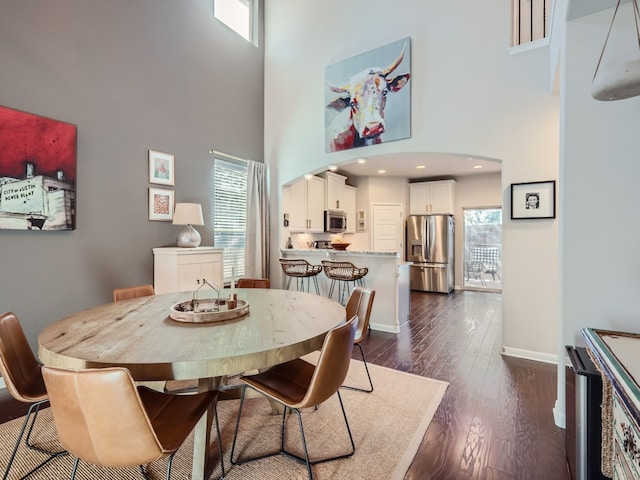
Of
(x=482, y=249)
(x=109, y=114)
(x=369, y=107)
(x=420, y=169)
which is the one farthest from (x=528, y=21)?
(x=482, y=249)

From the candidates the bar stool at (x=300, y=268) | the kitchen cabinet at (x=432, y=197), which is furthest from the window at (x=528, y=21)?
the kitchen cabinet at (x=432, y=197)

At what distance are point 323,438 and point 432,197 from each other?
6125 millimetres

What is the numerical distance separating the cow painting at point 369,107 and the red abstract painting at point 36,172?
10.1 feet

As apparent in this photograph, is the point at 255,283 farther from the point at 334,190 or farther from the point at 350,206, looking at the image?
the point at 350,206

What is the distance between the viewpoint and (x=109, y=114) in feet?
10.8

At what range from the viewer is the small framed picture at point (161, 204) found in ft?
12.0

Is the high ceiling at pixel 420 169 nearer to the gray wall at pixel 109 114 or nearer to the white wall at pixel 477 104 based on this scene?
the white wall at pixel 477 104

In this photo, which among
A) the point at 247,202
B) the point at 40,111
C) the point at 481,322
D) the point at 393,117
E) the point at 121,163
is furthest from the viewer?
the point at 247,202

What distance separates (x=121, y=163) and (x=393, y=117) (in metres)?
3.25

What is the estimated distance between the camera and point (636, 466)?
94cm

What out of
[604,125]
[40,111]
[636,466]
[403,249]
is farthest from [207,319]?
[403,249]

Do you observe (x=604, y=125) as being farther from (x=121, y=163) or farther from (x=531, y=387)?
(x=121, y=163)

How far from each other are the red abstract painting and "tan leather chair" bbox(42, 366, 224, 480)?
7.88 feet

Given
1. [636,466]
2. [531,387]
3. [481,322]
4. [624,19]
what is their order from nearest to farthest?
[636,466]
[624,19]
[531,387]
[481,322]
